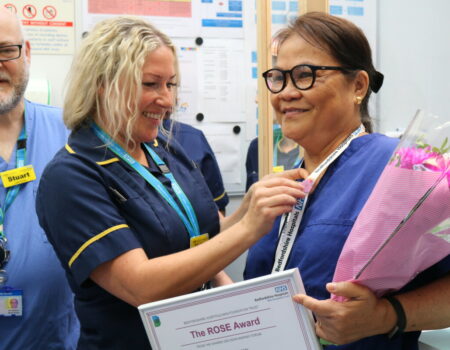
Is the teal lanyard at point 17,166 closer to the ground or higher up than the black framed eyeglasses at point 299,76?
closer to the ground

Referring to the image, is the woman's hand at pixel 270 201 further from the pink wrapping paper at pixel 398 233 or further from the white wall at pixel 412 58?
the white wall at pixel 412 58

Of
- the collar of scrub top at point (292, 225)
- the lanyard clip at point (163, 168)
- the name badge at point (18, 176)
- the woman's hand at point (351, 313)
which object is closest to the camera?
the woman's hand at point (351, 313)

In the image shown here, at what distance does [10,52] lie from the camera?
189 centimetres

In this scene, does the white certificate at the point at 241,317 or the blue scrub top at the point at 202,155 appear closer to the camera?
the white certificate at the point at 241,317

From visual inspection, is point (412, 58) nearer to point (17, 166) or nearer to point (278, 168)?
point (278, 168)

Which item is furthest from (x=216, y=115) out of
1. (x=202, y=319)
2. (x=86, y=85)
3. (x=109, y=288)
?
(x=202, y=319)

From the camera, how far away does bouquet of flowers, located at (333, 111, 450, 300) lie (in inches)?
29.0

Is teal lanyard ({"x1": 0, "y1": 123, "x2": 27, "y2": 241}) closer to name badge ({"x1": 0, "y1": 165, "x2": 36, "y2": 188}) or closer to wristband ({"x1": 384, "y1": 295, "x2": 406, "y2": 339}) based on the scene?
name badge ({"x1": 0, "y1": 165, "x2": 36, "y2": 188})

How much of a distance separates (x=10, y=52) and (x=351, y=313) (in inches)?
62.7

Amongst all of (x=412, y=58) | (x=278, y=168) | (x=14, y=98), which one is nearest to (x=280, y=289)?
(x=278, y=168)

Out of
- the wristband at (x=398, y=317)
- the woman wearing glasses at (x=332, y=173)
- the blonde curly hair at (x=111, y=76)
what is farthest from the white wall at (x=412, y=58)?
the wristband at (x=398, y=317)

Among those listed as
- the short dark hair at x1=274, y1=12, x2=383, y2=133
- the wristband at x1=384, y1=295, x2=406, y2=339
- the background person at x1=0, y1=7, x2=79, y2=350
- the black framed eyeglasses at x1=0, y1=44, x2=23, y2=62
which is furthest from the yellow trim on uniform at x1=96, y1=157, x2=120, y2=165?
the black framed eyeglasses at x1=0, y1=44, x2=23, y2=62

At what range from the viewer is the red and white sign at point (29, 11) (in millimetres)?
2814

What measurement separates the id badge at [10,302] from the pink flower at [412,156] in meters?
1.37
